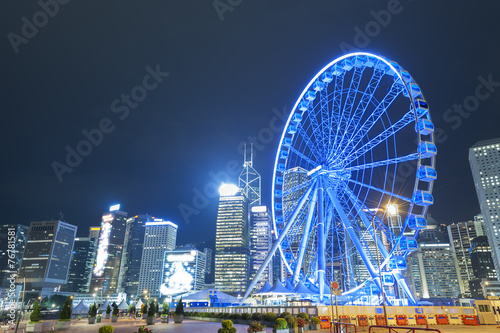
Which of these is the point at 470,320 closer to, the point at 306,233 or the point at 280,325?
the point at 280,325

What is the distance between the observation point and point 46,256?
175 meters

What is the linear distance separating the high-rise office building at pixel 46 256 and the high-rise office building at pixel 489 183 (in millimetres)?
194438

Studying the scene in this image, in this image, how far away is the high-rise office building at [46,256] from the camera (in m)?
169

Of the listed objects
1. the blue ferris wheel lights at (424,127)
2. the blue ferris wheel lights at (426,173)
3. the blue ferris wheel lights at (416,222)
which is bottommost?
the blue ferris wheel lights at (416,222)

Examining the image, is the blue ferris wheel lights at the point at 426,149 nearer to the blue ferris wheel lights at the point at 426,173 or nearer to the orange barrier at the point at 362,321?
the blue ferris wheel lights at the point at 426,173

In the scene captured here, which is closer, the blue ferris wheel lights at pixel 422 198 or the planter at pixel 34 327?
the planter at pixel 34 327

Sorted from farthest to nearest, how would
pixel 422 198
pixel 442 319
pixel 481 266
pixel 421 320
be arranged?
1. pixel 481 266
2. pixel 422 198
3. pixel 442 319
4. pixel 421 320

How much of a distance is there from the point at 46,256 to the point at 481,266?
212 metres

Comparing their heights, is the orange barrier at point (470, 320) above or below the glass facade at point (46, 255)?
below

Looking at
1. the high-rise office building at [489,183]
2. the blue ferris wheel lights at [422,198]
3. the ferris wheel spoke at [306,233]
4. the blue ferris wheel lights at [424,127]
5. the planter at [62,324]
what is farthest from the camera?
the high-rise office building at [489,183]

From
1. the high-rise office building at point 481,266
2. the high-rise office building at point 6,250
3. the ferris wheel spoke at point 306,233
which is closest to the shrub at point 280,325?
the ferris wheel spoke at point 306,233

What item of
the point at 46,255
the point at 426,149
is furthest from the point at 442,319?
the point at 46,255

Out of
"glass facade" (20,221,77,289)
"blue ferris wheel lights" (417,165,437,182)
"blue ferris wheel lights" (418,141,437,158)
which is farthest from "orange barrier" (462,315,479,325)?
"glass facade" (20,221,77,289)

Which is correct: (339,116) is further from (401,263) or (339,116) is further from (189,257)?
(189,257)
